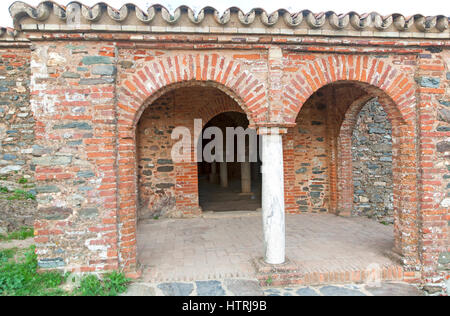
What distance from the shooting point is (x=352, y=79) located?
3.97m

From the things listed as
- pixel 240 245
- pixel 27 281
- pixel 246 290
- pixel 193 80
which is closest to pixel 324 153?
pixel 240 245

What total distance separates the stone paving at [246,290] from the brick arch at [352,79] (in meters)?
2.23

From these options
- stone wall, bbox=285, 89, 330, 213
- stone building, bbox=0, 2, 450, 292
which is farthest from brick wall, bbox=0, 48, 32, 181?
stone wall, bbox=285, 89, 330, 213

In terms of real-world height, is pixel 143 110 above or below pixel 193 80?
below

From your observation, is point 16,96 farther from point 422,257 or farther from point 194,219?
point 422,257

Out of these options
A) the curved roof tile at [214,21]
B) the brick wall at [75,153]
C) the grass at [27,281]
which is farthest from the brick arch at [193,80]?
the grass at [27,281]

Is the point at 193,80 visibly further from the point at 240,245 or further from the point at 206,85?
the point at 240,245

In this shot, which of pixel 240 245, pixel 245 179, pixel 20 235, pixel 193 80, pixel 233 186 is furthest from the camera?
pixel 233 186

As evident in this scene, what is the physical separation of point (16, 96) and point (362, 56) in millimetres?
6649

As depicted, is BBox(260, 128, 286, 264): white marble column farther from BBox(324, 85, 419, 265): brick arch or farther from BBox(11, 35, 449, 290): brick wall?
BBox(324, 85, 419, 265): brick arch

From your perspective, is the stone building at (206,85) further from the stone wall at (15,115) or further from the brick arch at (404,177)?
the stone wall at (15,115)

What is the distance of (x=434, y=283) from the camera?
3.98 m

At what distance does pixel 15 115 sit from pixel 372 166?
27.1ft

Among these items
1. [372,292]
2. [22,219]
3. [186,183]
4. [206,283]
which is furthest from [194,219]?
[372,292]
